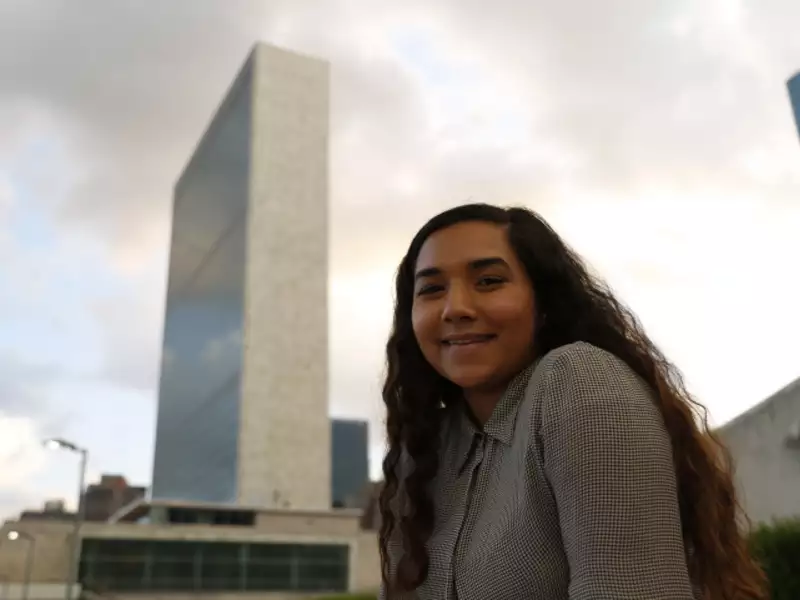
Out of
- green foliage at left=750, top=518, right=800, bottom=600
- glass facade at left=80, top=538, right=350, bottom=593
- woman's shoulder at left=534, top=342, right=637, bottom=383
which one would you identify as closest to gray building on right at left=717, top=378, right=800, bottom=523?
green foliage at left=750, top=518, right=800, bottom=600

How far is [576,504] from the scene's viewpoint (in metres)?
1.14

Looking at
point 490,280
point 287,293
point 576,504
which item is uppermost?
point 287,293

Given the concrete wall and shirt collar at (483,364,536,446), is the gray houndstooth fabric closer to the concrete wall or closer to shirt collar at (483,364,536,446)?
shirt collar at (483,364,536,446)

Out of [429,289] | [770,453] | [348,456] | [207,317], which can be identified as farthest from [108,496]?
[429,289]

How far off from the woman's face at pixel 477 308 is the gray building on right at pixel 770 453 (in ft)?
16.6

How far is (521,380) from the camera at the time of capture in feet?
4.91

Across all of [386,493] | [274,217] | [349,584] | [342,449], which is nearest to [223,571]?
[349,584]

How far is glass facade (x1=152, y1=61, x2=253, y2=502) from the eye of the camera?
54.6 meters

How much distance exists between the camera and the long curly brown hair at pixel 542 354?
135 cm

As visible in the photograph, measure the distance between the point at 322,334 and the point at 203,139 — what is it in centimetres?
2489

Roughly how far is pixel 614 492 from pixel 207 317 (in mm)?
63386

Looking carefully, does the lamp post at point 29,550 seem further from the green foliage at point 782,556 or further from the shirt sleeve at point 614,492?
the shirt sleeve at point 614,492

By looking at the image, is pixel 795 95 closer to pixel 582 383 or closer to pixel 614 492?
pixel 582 383

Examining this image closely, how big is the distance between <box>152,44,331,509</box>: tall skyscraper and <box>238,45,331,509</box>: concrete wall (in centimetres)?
7
